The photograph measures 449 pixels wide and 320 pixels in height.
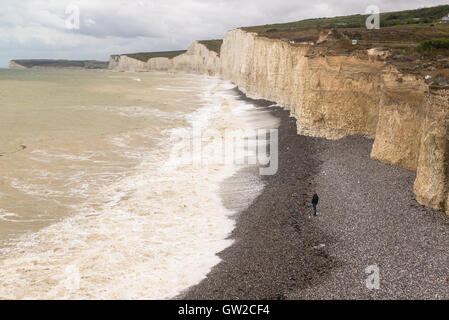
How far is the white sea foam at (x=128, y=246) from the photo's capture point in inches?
388

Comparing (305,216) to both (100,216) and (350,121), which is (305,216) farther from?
(350,121)

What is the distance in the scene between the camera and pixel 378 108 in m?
Result: 20.9

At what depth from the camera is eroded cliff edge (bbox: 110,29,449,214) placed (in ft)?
40.0

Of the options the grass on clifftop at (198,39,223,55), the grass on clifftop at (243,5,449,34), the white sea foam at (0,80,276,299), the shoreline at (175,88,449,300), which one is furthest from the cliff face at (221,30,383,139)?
the grass on clifftop at (198,39,223,55)

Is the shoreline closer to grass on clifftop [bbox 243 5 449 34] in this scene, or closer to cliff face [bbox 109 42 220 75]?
grass on clifftop [bbox 243 5 449 34]

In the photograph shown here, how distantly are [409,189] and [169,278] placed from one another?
972 centimetres

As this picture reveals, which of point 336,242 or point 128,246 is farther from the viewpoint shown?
point 128,246
